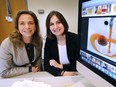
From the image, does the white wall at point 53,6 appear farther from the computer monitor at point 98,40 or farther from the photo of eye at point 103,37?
the photo of eye at point 103,37

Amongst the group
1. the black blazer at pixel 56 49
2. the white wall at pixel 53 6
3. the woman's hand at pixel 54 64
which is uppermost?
the white wall at pixel 53 6

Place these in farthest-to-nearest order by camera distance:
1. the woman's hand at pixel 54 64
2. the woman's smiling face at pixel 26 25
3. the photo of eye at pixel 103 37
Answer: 1. the woman's smiling face at pixel 26 25
2. the woman's hand at pixel 54 64
3. the photo of eye at pixel 103 37

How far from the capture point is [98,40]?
639 mm

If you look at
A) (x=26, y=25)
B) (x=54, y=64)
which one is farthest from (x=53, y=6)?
(x=54, y=64)

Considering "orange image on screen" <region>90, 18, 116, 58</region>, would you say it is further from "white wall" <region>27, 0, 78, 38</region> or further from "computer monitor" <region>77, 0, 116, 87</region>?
"white wall" <region>27, 0, 78, 38</region>

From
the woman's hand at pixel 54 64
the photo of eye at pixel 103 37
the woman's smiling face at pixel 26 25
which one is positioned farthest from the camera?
the woman's smiling face at pixel 26 25

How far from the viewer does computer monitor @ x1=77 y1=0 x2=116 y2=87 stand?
22.0 inches

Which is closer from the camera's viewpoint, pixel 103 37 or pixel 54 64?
pixel 103 37

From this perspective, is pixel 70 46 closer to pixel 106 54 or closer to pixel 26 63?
pixel 26 63

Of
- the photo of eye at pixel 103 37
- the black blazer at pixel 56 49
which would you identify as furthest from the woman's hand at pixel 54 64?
the photo of eye at pixel 103 37

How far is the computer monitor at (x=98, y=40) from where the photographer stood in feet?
1.83

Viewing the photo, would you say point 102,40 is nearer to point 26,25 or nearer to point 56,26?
point 56,26

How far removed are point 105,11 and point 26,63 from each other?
1025 millimetres

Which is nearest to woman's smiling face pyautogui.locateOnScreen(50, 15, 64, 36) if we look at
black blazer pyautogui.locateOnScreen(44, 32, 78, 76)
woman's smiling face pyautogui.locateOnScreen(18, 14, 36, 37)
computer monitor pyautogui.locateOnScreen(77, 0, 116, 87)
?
black blazer pyautogui.locateOnScreen(44, 32, 78, 76)
